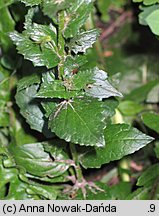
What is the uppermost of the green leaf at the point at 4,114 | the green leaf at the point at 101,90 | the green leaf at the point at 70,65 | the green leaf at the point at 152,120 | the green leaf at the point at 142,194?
the green leaf at the point at 70,65

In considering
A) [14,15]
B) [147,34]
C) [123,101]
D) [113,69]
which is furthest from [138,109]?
[14,15]

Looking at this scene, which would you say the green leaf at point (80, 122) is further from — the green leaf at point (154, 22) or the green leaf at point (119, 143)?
the green leaf at point (154, 22)

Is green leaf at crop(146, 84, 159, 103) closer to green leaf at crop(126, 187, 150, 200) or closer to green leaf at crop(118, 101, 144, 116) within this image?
green leaf at crop(118, 101, 144, 116)

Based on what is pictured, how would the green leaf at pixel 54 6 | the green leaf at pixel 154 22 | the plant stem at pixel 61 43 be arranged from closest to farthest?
the green leaf at pixel 54 6, the plant stem at pixel 61 43, the green leaf at pixel 154 22

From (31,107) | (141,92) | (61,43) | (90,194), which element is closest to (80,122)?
(61,43)

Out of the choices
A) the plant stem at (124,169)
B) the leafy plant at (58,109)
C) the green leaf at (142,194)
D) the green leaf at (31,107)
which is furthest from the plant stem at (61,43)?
the plant stem at (124,169)

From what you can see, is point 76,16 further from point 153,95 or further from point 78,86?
point 153,95
